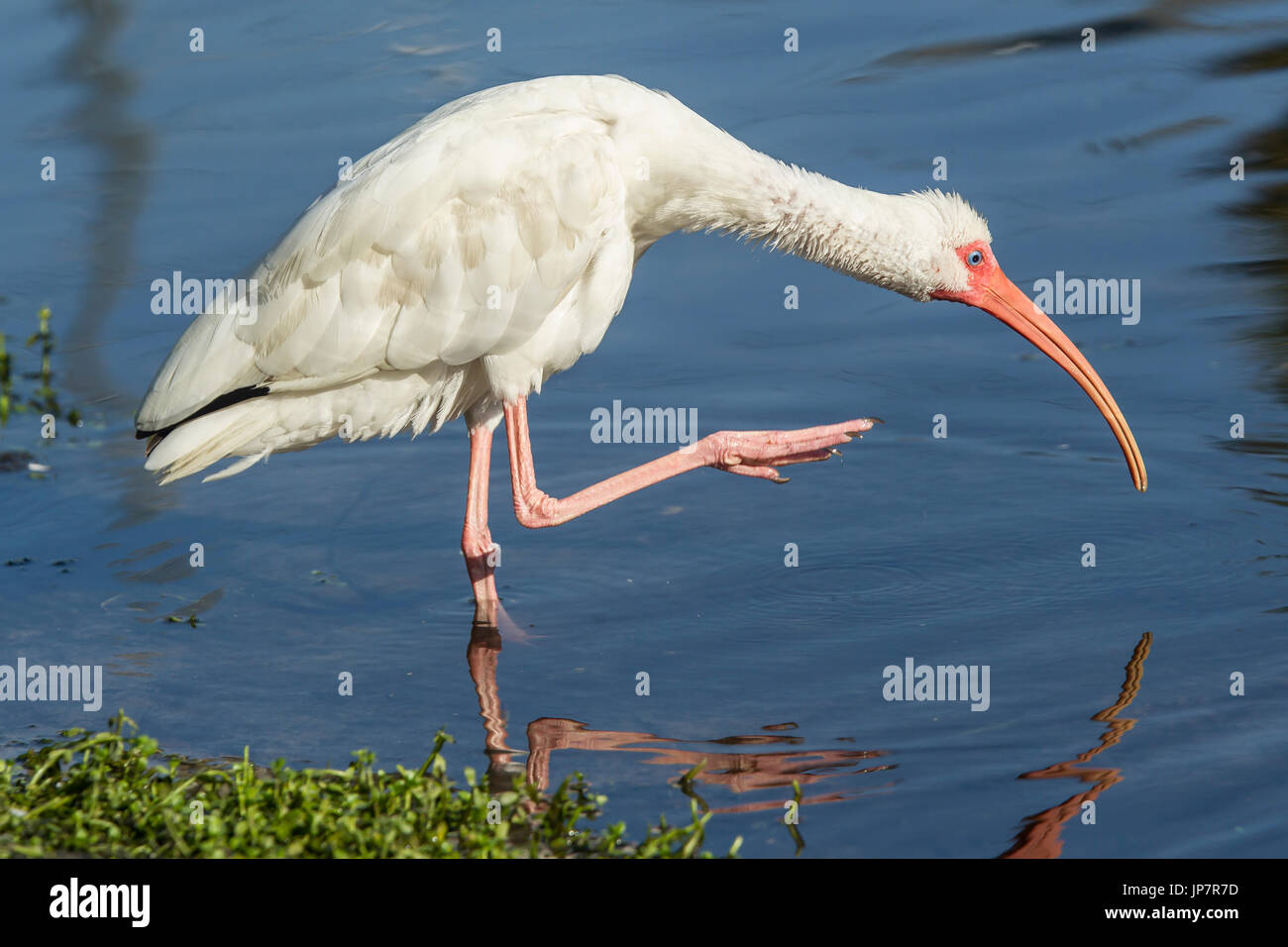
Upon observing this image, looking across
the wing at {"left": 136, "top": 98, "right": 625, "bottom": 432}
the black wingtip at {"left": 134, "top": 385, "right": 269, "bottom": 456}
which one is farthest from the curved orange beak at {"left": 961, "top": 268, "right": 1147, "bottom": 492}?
the black wingtip at {"left": 134, "top": 385, "right": 269, "bottom": 456}

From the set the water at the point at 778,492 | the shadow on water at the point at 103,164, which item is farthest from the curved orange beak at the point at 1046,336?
the shadow on water at the point at 103,164

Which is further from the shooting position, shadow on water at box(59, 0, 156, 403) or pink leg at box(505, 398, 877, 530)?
shadow on water at box(59, 0, 156, 403)

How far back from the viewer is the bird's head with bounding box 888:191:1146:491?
6516 millimetres

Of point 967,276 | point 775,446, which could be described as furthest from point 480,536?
point 967,276

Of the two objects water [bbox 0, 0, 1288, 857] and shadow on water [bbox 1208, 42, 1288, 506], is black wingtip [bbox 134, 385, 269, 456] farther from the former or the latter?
shadow on water [bbox 1208, 42, 1288, 506]

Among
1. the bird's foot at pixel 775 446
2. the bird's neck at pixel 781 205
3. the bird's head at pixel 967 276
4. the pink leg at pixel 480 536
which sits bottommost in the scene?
the pink leg at pixel 480 536

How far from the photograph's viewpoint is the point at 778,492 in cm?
766

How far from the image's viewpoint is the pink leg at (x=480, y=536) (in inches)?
265

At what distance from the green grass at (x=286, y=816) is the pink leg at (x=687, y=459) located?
207 centimetres

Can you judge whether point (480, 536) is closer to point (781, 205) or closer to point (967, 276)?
point (781, 205)

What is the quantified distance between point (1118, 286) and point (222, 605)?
5440mm

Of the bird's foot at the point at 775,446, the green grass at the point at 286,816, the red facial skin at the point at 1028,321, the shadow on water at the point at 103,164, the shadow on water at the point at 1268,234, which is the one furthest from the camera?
the shadow on water at the point at 103,164

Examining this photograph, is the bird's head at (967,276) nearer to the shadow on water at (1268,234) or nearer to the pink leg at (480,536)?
the shadow on water at (1268,234)
